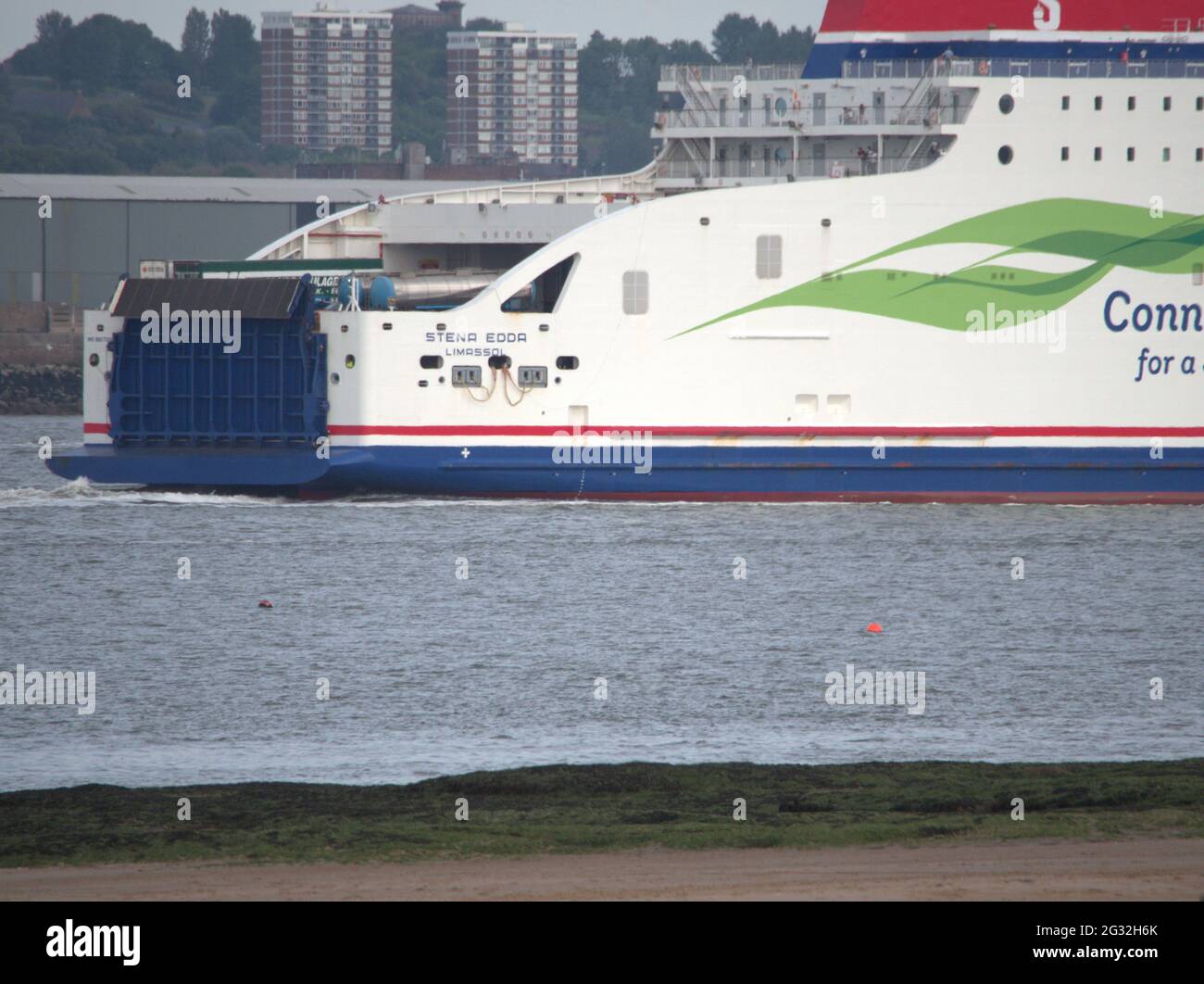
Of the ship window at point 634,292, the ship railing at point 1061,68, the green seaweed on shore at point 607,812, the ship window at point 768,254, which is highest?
the ship railing at point 1061,68

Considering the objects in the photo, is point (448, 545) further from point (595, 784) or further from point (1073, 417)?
point (595, 784)

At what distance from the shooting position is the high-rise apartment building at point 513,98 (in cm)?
12706

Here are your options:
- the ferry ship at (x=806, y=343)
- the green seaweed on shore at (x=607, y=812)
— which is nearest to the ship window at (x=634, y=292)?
the ferry ship at (x=806, y=343)

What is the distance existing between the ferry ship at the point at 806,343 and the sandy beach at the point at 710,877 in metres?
17.4

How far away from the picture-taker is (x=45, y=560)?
25.4 metres

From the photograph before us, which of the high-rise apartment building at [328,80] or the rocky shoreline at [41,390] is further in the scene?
the high-rise apartment building at [328,80]

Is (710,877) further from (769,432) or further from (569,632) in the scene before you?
(769,432)

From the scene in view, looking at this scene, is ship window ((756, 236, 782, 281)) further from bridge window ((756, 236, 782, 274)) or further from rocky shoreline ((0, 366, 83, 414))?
rocky shoreline ((0, 366, 83, 414))

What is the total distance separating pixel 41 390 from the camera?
57.7 metres

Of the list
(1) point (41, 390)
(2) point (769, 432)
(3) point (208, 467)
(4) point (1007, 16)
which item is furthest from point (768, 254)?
(1) point (41, 390)

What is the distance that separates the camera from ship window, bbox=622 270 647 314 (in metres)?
28.5

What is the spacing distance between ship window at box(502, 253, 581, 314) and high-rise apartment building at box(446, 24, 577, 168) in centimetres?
9393

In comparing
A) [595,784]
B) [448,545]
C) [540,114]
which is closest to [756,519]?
[448,545]

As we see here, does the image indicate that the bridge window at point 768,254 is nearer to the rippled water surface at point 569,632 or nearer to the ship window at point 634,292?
the ship window at point 634,292
